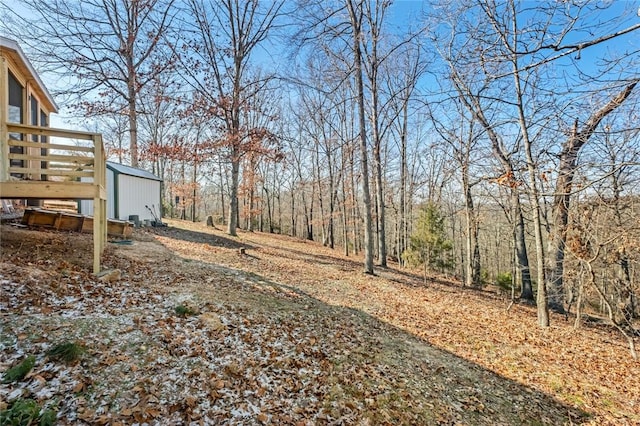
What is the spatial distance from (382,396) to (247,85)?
12439 millimetres

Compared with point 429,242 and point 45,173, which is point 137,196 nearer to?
point 45,173

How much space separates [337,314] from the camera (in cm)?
562

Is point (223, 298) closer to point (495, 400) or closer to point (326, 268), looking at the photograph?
point (495, 400)

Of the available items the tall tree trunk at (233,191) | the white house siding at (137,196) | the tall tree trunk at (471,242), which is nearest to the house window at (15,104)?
the white house siding at (137,196)

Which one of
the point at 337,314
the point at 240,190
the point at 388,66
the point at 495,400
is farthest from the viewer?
the point at 240,190

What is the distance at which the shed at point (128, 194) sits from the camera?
427 inches

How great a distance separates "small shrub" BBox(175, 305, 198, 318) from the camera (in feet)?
13.7

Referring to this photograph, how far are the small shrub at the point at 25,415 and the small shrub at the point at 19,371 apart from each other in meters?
0.32

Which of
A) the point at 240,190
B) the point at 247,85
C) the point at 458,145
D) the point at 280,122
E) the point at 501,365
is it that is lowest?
Result: the point at 501,365

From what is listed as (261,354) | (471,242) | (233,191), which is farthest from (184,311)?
(471,242)

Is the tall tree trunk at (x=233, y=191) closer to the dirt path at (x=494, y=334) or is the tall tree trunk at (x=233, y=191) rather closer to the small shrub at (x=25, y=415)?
the dirt path at (x=494, y=334)

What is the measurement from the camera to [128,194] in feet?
38.3

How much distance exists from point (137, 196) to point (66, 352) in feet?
35.8

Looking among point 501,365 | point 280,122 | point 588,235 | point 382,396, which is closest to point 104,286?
point 382,396
